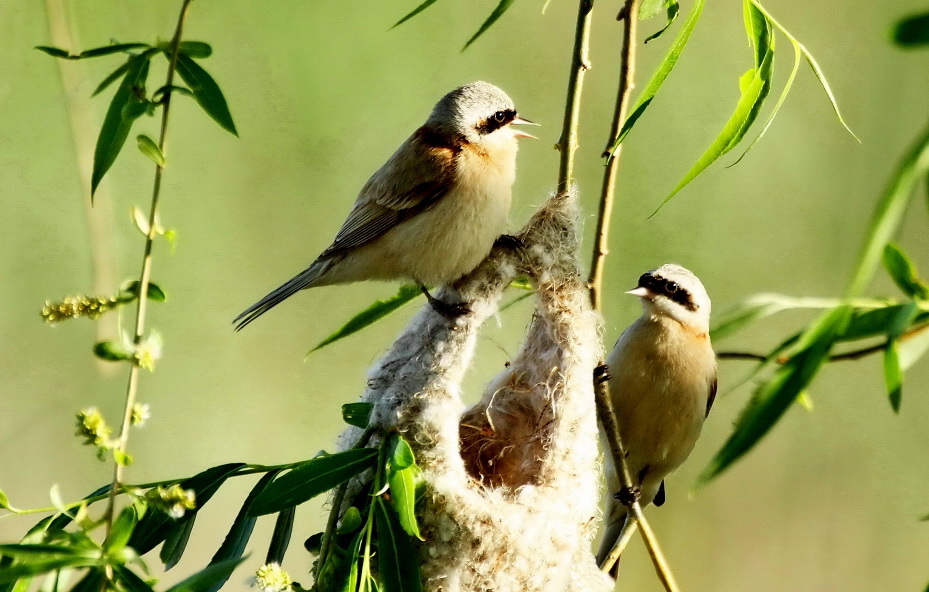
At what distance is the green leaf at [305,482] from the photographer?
1642 mm

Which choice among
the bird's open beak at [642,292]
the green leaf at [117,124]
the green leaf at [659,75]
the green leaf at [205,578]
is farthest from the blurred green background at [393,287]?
the green leaf at [205,578]

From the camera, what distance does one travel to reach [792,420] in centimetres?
488

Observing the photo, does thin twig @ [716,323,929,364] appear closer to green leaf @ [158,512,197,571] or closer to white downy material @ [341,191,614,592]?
white downy material @ [341,191,614,592]

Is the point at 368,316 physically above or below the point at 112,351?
above

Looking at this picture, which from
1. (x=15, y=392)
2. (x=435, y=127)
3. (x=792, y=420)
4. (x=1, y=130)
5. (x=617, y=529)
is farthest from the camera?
(x=792, y=420)

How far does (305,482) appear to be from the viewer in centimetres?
165

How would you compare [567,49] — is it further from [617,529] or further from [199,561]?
[199,561]

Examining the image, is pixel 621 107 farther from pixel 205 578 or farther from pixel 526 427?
pixel 205 578

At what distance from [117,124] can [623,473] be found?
4.46 feet

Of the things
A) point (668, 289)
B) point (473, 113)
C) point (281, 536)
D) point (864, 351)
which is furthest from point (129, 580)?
point (668, 289)

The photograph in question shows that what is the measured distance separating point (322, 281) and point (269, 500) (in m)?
1.16

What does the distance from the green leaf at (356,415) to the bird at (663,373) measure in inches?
43.4

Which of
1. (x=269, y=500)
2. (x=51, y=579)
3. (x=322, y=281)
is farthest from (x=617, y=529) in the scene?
(x=51, y=579)

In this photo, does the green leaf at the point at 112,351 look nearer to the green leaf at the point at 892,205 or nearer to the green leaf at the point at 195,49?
the green leaf at the point at 195,49
